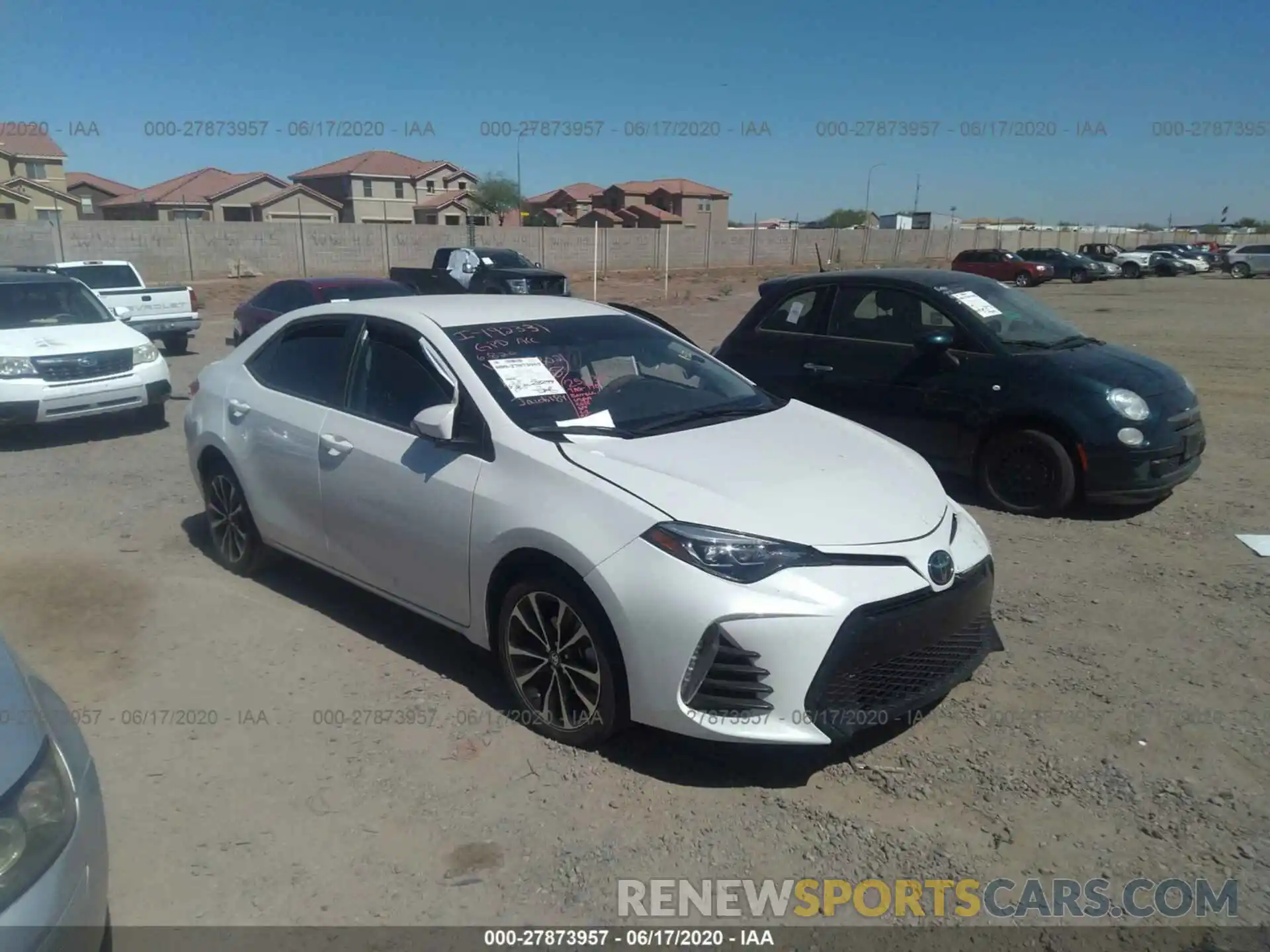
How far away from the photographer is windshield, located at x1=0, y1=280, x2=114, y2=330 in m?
9.48

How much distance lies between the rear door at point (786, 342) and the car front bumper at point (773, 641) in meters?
4.34

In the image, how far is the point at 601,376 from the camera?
171 inches

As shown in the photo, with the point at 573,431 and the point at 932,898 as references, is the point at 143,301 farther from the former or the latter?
the point at 932,898

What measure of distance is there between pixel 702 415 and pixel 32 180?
7732 cm

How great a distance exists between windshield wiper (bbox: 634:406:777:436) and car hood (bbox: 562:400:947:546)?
73mm

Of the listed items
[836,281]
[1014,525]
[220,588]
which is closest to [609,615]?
[220,588]

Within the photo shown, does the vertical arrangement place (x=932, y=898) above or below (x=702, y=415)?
below

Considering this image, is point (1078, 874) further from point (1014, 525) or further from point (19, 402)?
point (19, 402)

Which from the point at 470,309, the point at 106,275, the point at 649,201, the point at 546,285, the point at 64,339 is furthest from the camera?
the point at 649,201

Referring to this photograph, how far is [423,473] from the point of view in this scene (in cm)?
402

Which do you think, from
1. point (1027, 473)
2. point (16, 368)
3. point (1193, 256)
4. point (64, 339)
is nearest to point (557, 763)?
point (1027, 473)

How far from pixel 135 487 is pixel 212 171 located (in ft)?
231

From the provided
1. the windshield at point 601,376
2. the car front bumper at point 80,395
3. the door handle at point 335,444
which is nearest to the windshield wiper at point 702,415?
the windshield at point 601,376

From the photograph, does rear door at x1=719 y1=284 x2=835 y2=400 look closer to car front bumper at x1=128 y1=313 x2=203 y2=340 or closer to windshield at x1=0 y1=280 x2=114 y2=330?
windshield at x1=0 y1=280 x2=114 y2=330
